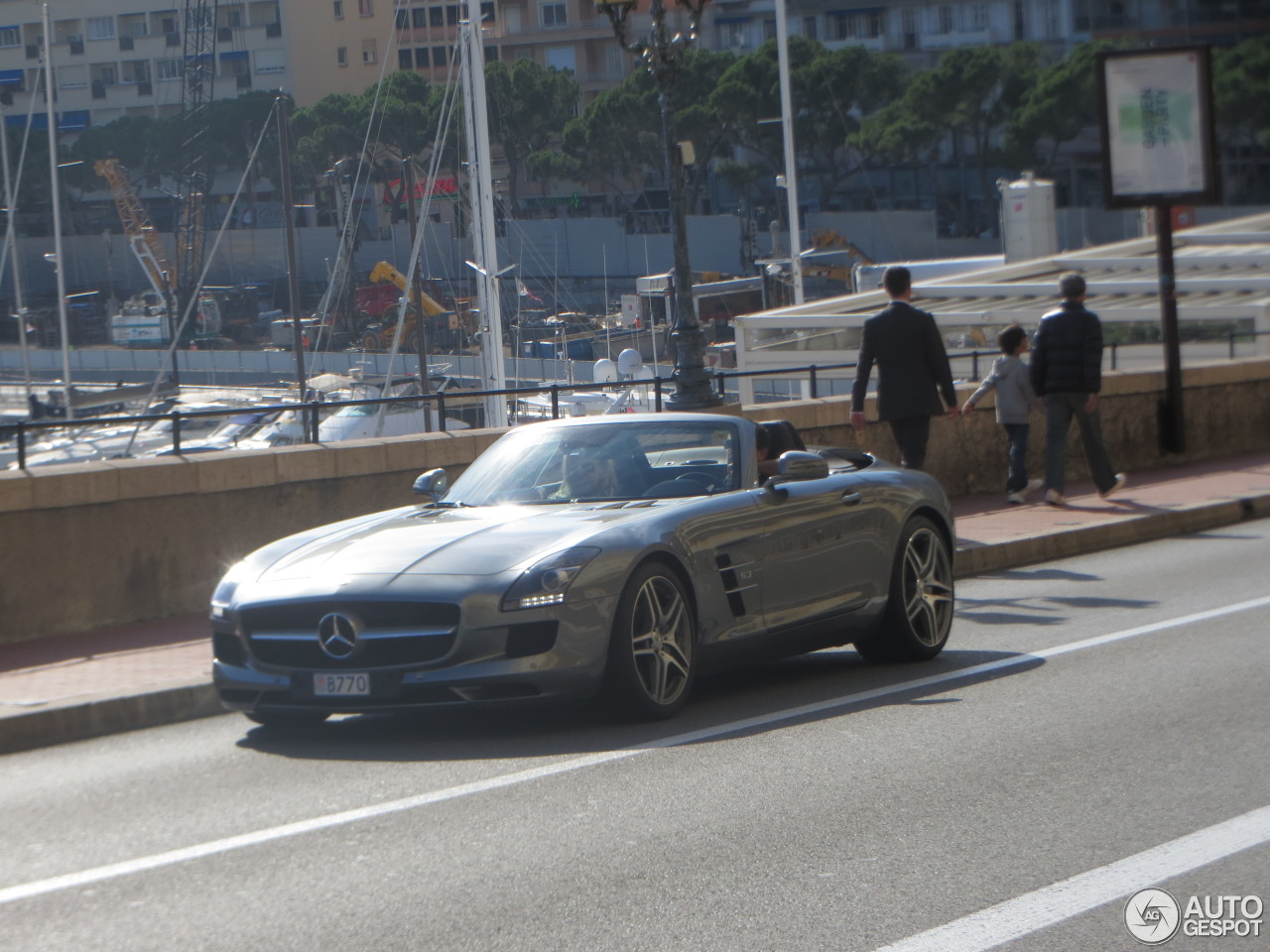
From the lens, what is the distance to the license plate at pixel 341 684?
6934 millimetres

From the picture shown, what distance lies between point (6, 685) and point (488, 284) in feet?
78.2

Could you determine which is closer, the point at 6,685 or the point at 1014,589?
the point at 6,685

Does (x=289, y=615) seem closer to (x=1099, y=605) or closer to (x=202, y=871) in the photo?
(x=202, y=871)

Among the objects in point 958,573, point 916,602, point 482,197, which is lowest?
point 958,573

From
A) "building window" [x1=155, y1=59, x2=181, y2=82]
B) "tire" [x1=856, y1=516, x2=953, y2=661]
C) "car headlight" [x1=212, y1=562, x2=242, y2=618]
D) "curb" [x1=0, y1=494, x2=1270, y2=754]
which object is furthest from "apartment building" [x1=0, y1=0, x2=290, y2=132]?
"car headlight" [x1=212, y1=562, x2=242, y2=618]

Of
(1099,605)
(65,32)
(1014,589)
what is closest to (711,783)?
(1099,605)

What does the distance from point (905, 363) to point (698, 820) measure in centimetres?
718

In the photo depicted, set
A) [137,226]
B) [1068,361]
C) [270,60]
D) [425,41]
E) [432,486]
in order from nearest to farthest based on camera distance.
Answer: [432,486]
[1068,361]
[137,226]
[270,60]
[425,41]

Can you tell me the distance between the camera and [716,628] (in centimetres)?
766

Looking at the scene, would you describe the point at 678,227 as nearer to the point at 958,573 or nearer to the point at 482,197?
the point at 958,573

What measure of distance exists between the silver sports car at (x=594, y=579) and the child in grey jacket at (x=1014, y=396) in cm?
712

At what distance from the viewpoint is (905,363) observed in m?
12.4

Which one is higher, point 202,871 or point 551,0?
point 551,0

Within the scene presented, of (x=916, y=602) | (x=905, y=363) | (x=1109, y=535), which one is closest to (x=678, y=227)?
(x=905, y=363)
